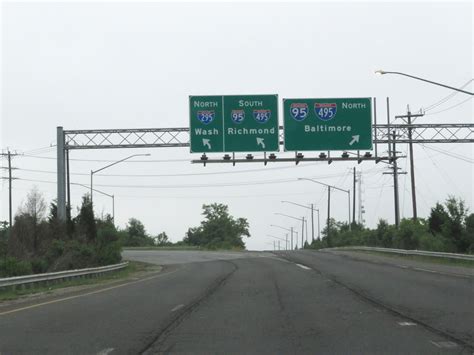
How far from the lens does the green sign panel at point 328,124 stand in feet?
103

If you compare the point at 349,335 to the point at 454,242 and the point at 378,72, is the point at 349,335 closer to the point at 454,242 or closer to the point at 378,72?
the point at 378,72

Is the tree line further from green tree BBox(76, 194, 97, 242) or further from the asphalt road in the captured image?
the asphalt road

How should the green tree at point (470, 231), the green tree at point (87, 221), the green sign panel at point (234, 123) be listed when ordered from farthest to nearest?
the green tree at point (87, 221) < the green tree at point (470, 231) < the green sign panel at point (234, 123)

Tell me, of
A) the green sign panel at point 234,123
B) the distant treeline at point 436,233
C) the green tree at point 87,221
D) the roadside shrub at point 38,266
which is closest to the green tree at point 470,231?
the distant treeline at point 436,233

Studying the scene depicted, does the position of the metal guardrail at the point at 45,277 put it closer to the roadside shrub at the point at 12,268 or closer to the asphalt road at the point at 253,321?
the roadside shrub at the point at 12,268

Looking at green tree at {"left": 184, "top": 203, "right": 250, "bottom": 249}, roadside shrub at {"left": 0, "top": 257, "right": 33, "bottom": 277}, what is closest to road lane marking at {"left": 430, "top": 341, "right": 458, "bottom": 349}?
roadside shrub at {"left": 0, "top": 257, "right": 33, "bottom": 277}

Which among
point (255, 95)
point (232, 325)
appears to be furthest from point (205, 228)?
point (232, 325)

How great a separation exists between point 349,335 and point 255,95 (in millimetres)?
22348

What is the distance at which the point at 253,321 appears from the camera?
12.7 m

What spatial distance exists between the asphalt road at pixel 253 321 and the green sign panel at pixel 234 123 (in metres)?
11.6

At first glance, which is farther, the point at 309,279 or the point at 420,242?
the point at 420,242

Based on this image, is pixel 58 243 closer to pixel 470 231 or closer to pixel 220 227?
pixel 470 231

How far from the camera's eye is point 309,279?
24.6 metres

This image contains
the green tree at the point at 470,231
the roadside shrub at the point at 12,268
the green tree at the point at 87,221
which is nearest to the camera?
the roadside shrub at the point at 12,268
